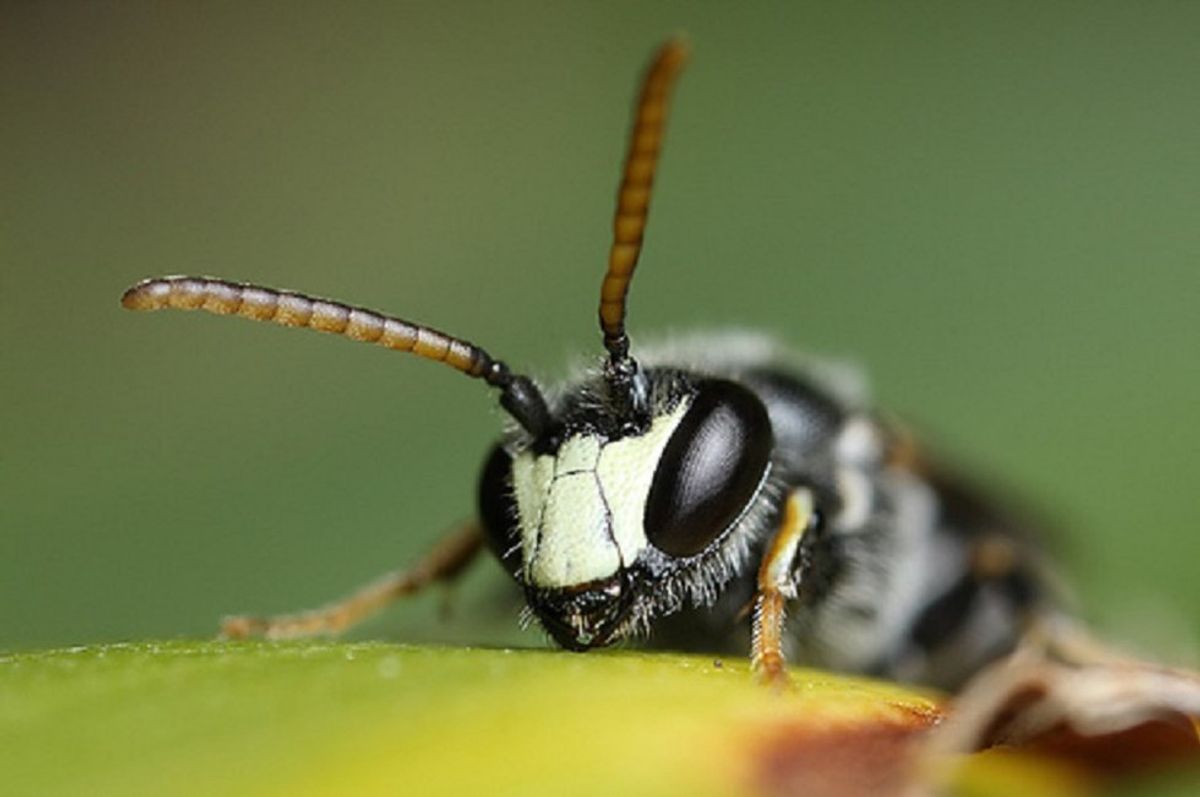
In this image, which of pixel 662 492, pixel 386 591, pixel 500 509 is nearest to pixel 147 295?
pixel 500 509

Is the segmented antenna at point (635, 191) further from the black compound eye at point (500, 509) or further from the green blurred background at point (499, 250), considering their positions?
the green blurred background at point (499, 250)

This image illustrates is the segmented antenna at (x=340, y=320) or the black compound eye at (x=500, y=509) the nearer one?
the segmented antenna at (x=340, y=320)

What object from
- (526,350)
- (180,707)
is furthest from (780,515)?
(526,350)

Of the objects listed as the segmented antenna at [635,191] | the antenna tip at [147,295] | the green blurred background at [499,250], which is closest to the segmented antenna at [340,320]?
the antenna tip at [147,295]

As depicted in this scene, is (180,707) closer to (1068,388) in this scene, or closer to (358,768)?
(358,768)

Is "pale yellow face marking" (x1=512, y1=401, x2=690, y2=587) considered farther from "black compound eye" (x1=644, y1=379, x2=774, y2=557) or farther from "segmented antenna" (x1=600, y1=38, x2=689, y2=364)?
"segmented antenna" (x1=600, y1=38, x2=689, y2=364)

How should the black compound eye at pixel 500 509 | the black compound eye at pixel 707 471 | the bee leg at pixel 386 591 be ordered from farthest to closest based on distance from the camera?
the bee leg at pixel 386 591
the black compound eye at pixel 500 509
the black compound eye at pixel 707 471
